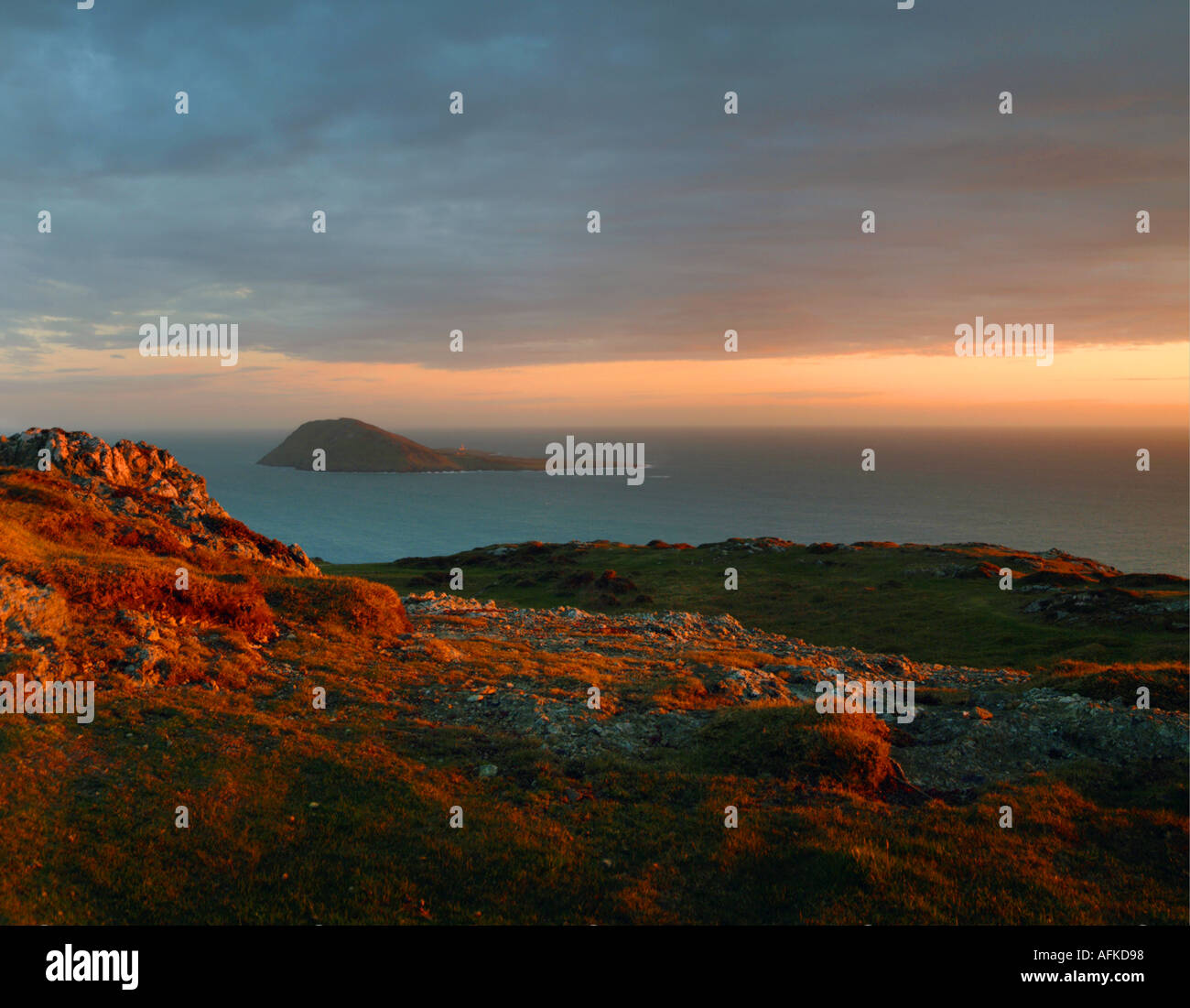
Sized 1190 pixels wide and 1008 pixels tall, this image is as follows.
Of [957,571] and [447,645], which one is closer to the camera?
[447,645]

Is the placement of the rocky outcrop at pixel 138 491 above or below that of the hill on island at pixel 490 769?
above

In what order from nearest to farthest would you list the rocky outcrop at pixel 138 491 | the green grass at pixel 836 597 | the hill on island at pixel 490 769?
the hill on island at pixel 490 769, the rocky outcrop at pixel 138 491, the green grass at pixel 836 597

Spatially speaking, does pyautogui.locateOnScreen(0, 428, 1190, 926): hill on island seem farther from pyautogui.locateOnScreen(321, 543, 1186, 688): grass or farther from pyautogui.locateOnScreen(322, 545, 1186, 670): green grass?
pyautogui.locateOnScreen(321, 543, 1186, 688): grass

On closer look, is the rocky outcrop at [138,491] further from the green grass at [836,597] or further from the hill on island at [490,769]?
the green grass at [836,597]

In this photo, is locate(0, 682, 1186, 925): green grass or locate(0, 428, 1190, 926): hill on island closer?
locate(0, 682, 1186, 925): green grass

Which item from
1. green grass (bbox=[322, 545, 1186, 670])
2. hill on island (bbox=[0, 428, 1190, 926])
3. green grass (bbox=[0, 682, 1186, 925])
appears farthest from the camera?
green grass (bbox=[322, 545, 1186, 670])

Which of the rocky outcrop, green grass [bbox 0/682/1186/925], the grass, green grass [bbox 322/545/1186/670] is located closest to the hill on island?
green grass [bbox 0/682/1186/925]

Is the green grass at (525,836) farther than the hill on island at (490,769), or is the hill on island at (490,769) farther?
the hill on island at (490,769)

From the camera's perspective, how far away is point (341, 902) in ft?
34.3

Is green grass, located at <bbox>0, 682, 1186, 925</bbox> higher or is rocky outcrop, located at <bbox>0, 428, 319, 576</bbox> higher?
rocky outcrop, located at <bbox>0, 428, 319, 576</bbox>

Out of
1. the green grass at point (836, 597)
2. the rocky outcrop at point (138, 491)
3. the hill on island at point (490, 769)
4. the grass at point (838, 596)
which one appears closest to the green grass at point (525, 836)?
the hill on island at point (490, 769)
